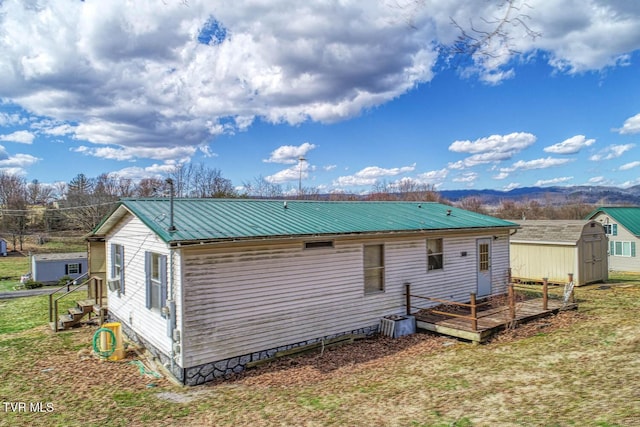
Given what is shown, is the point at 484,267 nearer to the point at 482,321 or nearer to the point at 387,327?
the point at 482,321

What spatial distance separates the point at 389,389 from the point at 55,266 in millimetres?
31427

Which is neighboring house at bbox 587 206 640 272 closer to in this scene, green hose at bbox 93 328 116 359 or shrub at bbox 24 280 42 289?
green hose at bbox 93 328 116 359

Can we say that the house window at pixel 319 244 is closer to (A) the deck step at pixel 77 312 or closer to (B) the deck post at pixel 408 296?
(B) the deck post at pixel 408 296

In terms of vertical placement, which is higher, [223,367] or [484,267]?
[484,267]

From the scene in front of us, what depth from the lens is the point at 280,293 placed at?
938cm

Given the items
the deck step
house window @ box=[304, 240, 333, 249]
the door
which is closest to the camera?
house window @ box=[304, 240, 333, 249]

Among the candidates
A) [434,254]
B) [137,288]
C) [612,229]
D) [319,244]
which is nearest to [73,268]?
[137,288]

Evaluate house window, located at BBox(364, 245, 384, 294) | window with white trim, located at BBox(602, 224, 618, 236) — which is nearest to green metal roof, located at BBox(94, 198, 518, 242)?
house window, located at BBox(364, 245, 384, 294)

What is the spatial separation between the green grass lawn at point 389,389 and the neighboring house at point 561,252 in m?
9.08

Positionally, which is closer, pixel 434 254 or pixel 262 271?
pixel 262 271

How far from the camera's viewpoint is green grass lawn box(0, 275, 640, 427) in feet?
19.5

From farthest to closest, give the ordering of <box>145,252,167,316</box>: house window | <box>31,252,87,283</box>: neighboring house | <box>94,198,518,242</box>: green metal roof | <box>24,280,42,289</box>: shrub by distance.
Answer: <box>31,252,87,283</box>: neighboring house, <box>24,280,42,289</box>: shrub, <box>145,252,167,316</box>: house window, <box>94,198,518,242</box>: green metal roof

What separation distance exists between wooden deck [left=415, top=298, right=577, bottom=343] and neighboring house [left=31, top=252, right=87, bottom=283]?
29.5 meters

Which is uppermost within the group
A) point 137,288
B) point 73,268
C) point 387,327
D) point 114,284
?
point 137,288
